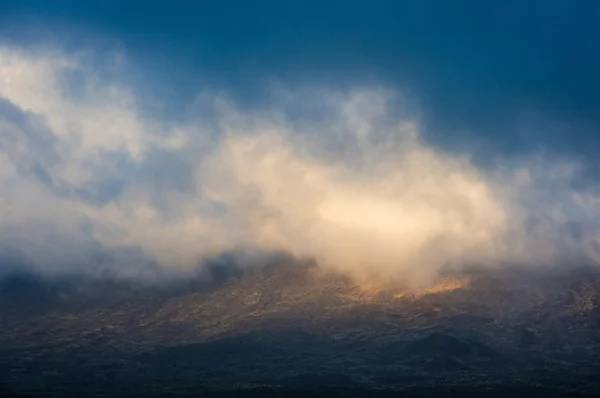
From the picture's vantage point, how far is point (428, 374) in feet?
443

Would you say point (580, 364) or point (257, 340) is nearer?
point (580, 364)

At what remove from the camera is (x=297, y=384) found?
126250mm

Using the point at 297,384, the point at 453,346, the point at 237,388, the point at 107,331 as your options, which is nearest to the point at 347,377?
the point at 297,384

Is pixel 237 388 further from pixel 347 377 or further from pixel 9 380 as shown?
pixel 9 380

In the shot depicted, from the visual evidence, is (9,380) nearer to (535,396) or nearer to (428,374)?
(428,374)

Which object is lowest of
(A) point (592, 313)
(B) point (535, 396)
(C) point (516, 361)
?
(B) point (535, 396)

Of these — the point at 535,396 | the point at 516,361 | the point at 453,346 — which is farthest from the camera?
the point at 453,346

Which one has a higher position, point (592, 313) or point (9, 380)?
point (592, 313)

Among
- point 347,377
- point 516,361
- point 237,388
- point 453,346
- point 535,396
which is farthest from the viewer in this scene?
point 453,346

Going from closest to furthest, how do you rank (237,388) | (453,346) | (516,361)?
(237,388), (516,361), (453,346)

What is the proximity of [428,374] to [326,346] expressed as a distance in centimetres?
3280

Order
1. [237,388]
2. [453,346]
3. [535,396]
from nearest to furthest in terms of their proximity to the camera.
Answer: [535,396] → [237,388] → [453,346]

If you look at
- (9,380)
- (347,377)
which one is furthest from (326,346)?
(9,380)

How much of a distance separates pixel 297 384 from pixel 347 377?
1242 centimetres
